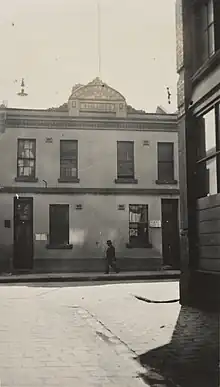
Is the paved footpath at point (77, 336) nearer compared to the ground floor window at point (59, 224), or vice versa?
the paved footpath at point (77, 336)

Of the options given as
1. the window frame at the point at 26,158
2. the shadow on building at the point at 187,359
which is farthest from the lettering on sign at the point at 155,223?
the shadow on building at the point at 187,359

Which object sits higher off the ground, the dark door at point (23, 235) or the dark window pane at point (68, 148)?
the dark window pane at point (68, 148)

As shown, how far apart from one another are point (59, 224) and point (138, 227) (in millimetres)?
3279

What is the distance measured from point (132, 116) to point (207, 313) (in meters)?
15.6

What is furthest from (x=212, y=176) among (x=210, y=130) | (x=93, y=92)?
(x=93, y=92)

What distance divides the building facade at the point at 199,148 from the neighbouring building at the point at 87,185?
12945mm

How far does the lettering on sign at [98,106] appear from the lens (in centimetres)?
2544

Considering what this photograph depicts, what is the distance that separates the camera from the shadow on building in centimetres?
564

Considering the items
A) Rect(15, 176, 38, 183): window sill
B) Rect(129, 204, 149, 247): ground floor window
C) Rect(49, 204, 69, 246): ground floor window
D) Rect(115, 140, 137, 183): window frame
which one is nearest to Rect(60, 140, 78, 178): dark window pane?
Rect(15, 176, 38, 183): window sill

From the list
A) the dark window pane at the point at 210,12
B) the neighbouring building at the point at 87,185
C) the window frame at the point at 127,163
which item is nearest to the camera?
the dark window pane at the point at 210,12

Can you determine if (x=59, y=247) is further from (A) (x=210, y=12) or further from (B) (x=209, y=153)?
(A) (x=210, y=12)

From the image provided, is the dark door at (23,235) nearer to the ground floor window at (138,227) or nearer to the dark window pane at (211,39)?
the ground floor window at (138,227)

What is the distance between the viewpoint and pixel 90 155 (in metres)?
25.1

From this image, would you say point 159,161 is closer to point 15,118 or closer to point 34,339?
point 15,118
